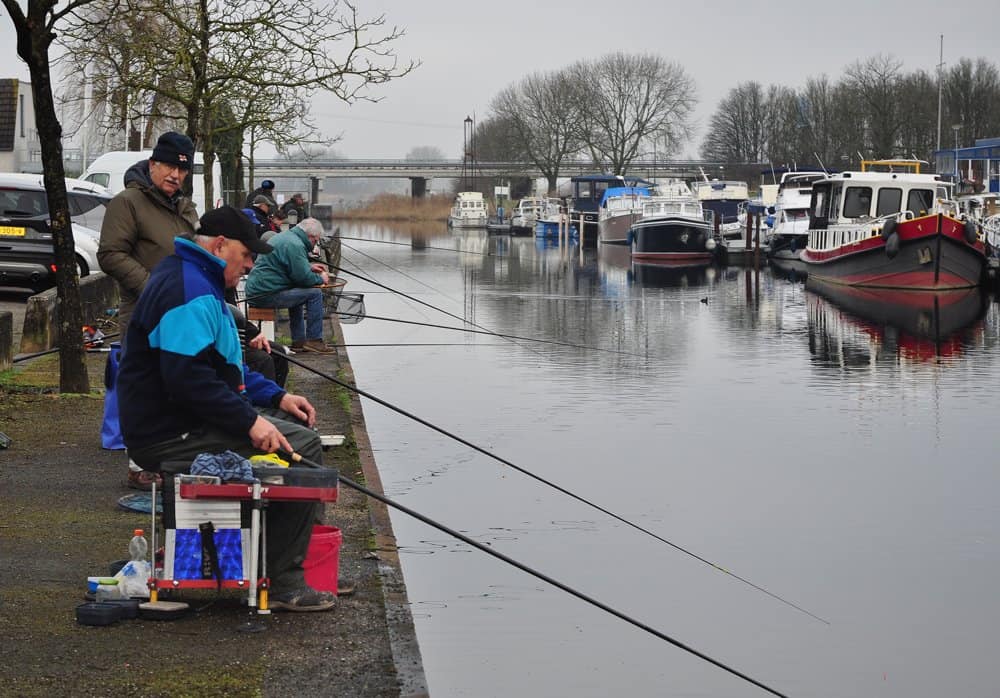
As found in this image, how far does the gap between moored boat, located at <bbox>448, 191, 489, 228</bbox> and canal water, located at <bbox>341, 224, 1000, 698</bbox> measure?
92092mm

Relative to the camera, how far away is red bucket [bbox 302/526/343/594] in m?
6.96

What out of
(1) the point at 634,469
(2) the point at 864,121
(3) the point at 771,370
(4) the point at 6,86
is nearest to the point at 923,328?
(3) the point at 771,370

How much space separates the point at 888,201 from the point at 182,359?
37.7 meters

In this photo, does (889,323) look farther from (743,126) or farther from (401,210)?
(401,210)

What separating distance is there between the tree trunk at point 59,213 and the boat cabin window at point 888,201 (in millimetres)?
32171

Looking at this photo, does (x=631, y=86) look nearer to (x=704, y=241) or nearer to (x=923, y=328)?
(x=704, y=241)

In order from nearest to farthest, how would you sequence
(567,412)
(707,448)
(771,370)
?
(707,448)
(567,412)
(771,370)

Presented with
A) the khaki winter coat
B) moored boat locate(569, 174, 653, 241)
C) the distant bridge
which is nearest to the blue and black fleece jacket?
the khaki winter coat

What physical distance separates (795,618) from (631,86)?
388 ft

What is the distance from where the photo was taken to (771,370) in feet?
67.3

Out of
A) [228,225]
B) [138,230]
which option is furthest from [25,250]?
[228,225]

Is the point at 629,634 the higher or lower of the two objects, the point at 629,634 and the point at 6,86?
the lower

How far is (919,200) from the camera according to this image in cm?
4175

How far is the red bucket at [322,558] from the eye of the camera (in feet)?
22.9
